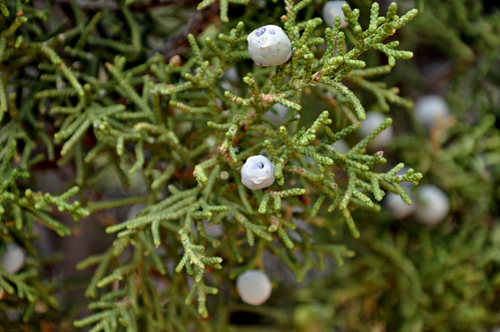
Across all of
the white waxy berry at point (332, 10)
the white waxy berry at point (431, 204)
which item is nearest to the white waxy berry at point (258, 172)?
the white waxy berry at point (332, 10)

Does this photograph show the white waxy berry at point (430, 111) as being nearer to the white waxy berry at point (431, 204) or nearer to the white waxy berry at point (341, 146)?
the white waxy berry at point (431, 204)

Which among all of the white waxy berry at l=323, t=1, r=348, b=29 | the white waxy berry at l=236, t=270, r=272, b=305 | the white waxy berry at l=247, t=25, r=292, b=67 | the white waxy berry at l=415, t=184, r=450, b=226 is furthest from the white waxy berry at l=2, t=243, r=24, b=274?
the white waxy berry at l=415, t=184, r=450, b=226

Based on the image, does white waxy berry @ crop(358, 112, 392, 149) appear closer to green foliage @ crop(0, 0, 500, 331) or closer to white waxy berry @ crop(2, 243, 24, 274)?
green foliage @ crop(0, 0, 500, 331)

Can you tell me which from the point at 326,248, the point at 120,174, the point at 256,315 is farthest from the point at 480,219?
the point at 120,174

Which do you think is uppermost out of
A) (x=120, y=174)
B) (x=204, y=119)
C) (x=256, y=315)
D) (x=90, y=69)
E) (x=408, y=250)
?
(x=90, y=69)

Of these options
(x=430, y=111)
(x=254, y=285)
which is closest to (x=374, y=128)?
(x=430, y=111)

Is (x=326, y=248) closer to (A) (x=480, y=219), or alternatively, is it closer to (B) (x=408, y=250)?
(B) (x=408, y=250)
